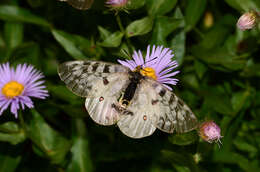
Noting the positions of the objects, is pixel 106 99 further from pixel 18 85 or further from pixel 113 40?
pixel 18 85

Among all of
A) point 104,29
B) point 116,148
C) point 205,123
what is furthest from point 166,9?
point 116,148

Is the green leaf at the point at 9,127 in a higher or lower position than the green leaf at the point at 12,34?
lower

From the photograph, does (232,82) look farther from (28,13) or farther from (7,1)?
(7,1)

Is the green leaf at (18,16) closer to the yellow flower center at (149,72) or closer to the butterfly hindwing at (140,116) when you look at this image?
the yellow flower center at (149,72)

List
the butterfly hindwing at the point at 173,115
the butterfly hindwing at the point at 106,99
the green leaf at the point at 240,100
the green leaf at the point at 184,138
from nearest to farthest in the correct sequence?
the butterfly hindwing at the point at 173,115, the butterfly hindwing at the point at 106,99, the green leaf at the point at 184,138, the green leaf at the point at 240,100

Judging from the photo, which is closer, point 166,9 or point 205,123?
point 205,123

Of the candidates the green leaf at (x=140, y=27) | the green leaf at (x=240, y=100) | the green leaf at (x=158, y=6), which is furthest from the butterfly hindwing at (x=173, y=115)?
the green leaf at (x=240, y=100)

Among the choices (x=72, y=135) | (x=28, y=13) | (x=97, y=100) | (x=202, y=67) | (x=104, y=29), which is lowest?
(x=72, y=135)
